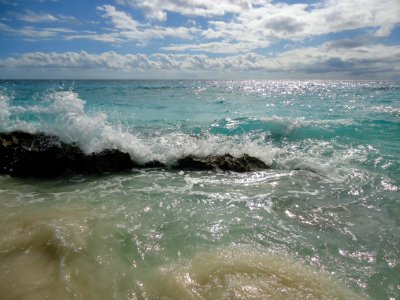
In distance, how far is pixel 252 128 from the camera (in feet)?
55.7

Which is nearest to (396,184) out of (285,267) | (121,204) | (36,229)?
(285,267)

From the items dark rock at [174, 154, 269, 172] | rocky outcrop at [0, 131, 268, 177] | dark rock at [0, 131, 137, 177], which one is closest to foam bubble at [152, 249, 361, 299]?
dark rock at [174, 154, 269, 172]

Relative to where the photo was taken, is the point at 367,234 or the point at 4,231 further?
the point at 367,234

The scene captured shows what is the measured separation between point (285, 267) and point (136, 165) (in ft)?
19.5

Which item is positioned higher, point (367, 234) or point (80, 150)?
point (80, 150)

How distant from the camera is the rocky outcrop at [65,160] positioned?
8.22 meters

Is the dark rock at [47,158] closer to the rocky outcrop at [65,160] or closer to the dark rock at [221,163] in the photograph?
the rocky outcrop at [65,160]

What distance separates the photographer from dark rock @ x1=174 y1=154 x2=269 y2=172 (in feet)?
29.2

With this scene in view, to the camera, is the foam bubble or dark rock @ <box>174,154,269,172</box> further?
dark rock @ <box>174,154,269,172</box>

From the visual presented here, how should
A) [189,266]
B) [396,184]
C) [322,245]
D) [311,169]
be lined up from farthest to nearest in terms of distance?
[311,169]
[396,184]
[322,245]
[189,266]

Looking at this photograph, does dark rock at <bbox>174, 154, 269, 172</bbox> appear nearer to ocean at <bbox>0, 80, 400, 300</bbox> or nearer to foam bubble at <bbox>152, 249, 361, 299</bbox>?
ocean at <bbox>0, 80, 400, 300</bbox>

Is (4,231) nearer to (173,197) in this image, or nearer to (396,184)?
(173,197)

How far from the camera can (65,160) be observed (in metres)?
8.37

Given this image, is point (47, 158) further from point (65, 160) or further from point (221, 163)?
point (221, 163)
